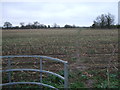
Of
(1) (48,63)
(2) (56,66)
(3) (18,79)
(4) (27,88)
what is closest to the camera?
(4) (27,88)

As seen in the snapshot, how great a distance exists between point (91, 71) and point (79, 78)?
3.13ft

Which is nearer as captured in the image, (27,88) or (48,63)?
(27,88)

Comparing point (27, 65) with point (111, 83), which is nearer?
point (111, 83)

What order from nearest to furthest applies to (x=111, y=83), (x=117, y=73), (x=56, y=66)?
(x=111, y=83) → (x=117, y=73) → (x=56, y=66)

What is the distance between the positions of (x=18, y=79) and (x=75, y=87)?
2170mm

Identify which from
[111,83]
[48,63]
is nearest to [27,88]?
[111,83]

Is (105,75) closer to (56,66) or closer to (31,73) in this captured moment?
(56,66)

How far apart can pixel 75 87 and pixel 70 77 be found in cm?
98

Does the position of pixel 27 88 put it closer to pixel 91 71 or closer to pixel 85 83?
pixel 85 83

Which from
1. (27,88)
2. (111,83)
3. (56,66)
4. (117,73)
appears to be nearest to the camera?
(27,88)

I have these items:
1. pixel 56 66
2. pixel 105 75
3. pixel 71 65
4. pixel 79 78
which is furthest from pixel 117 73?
pixel 56 66

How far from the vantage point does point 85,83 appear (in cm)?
557

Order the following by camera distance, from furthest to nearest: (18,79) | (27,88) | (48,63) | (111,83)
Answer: (48,63) < (18,79) < (111,83) < (27,88)

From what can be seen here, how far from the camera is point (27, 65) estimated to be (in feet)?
25.9
